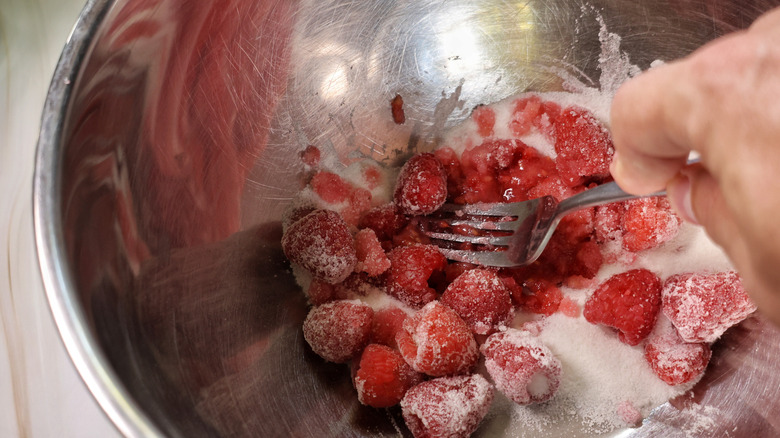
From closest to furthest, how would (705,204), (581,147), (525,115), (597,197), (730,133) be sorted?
(730,133) < (705,204) < (597,197) < (581,147) < (525,115)

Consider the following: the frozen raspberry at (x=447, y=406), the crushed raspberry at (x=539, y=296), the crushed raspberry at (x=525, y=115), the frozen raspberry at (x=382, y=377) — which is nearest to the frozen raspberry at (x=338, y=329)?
the frozen raspberry at (x=382, y=377)

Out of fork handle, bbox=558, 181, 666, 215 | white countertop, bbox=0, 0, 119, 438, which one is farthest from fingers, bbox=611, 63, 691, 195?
white countertop, bbox=0, 0, 119, 438

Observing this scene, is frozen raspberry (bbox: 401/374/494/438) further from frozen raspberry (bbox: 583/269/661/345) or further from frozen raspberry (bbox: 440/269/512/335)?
frozen raspberry (bbox: 583/269/661/345)

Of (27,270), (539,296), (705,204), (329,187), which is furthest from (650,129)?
(27,270)

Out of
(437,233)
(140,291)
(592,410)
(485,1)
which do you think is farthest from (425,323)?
(485,1)

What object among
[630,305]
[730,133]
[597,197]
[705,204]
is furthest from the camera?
[630,305]

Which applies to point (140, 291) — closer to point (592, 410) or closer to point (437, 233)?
point (437, 233)

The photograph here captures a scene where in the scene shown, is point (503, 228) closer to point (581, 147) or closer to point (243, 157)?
point (581, 147)
